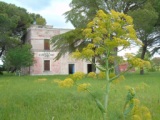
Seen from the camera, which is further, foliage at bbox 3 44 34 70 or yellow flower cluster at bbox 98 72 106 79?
foliage at bbox 3 44 34 70

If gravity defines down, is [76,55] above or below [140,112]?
above

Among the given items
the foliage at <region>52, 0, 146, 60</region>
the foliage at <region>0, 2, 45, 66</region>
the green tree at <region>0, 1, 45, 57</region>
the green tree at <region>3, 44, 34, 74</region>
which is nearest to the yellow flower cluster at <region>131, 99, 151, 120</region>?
the foliage at <region>52, 0, 146, 60</region>

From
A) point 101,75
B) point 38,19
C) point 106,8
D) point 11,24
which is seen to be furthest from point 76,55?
point 38,19

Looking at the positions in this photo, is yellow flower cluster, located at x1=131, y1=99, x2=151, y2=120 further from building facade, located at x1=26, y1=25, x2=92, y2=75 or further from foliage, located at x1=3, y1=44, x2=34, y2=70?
building facade, located at x1=26, y1=25, x2=92, y2=75

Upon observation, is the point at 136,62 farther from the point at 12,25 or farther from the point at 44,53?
the point at 44,53

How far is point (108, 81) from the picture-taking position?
8.09 feet

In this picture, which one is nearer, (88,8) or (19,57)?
(88,8)

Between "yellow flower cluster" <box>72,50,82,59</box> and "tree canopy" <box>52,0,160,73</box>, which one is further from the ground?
"tree canopy" <box>52,0,160,73</box>

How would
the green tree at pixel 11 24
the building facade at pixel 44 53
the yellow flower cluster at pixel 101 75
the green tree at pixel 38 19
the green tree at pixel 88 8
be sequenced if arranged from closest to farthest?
the yellow flower cluster at pixel 101 75, the green tree at pixel 88 8, the green tree at pixel 11 24, the building facade at pixel 44 53, the green tree at pixel 38 19

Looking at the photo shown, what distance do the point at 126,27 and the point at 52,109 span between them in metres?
3.57

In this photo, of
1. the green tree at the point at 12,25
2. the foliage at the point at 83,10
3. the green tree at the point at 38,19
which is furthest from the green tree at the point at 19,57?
the green tree at the point at 38,19

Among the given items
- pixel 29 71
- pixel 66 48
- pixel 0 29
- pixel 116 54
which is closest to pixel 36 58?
pixel 29 71

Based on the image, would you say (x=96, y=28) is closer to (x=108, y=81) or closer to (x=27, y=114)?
(x=108, y=81)

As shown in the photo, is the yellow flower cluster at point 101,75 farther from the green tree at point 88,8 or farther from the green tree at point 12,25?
the green tree at point 12,25
